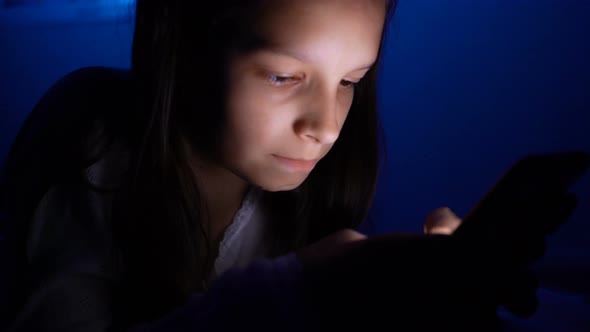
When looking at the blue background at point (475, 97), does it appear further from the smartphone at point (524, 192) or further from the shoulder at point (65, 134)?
the smartphone at point (524, 192)

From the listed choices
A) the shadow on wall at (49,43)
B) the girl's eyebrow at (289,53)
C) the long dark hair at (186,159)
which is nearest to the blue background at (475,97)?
the shadow on wall at (49,43)

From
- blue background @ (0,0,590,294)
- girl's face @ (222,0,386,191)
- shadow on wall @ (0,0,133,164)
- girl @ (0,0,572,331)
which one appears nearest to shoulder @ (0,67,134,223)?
girl @ (0,0,572,331)

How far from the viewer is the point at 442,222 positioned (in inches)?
20.1

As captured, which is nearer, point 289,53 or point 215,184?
point 289,53

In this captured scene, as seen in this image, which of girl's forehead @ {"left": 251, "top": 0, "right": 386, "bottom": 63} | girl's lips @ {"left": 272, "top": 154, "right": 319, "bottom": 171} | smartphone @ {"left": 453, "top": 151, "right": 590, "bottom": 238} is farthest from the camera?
girl's lips @ {"left": 272, "top": 154, "right": 319, "bottom": 171}

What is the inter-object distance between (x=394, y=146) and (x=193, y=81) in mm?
749

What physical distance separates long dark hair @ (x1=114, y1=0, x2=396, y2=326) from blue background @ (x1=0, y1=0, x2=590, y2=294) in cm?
25

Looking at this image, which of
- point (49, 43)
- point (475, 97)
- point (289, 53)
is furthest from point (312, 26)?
point (49, 43)

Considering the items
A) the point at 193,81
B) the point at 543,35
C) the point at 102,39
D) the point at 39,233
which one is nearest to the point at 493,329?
the point at 193,81

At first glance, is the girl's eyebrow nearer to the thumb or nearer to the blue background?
the thumb

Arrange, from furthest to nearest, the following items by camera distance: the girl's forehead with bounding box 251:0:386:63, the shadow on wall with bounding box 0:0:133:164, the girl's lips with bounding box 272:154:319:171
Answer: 1. the shadow on wall with bounding box 0:0:133:164
2. the girl's lips with bounding box 272:154:319:171
3. the girl's forehead with bounding box 251:0:386:63

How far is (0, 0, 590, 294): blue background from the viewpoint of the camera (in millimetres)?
910

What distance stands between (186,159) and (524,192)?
49cm

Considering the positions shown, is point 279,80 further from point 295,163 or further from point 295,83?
point 295,163
